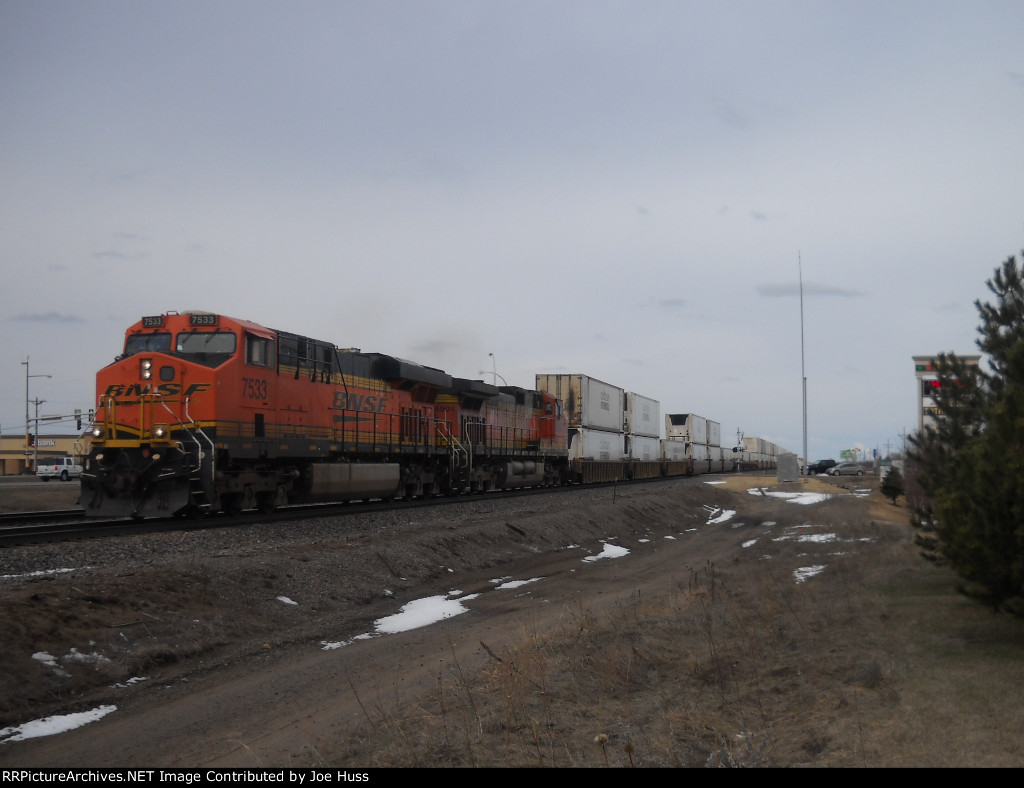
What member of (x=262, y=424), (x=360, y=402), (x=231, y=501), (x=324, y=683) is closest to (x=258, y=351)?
(x=262, y=424)

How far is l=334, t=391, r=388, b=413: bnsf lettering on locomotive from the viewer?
21.9 m

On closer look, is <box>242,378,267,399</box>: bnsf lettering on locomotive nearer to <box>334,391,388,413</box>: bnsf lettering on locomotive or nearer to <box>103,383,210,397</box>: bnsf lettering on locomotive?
<box>103,383,210,397</box>: bnsf lettering on locomotive

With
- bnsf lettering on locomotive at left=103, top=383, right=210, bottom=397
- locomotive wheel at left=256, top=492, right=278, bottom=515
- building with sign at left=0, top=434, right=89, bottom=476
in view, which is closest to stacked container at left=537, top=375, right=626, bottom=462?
locomotive wheel at left=256, top=492, right=278, bottom=515

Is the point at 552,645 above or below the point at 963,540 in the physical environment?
below

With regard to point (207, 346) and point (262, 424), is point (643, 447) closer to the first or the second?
point (262, 424)

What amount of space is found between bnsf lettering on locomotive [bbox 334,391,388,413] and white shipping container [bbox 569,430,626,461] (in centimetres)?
1955

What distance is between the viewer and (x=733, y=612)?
1094cm

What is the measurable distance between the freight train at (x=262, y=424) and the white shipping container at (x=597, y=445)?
1142 centimetres

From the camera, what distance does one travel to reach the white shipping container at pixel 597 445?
42.9 m

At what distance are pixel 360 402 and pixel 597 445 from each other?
24.3 meters

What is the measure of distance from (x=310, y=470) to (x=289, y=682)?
12.5 meters

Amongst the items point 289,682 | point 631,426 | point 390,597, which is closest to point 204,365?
point 390,597

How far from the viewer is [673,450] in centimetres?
6312

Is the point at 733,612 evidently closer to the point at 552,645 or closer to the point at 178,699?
the point at 552,645
